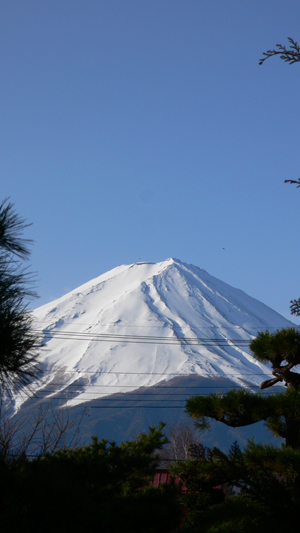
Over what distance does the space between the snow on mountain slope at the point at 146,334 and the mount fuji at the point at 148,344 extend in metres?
0.30

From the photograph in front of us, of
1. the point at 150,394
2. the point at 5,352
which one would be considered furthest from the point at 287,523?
the point at 150,394

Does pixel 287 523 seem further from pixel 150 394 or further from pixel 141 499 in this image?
pixel 150 394

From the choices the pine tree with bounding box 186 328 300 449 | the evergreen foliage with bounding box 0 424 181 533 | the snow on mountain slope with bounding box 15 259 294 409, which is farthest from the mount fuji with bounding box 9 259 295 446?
the evergreen foliage with bounding box 0 424 181 533

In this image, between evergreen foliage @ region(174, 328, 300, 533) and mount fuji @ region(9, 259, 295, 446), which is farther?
mount fuji @ region(9, 259, 295, 446)

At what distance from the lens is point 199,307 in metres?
171

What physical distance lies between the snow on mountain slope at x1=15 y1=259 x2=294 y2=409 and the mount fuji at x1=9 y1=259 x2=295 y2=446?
1.00 feet

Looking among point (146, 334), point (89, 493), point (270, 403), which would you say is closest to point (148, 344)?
point (146, 334)

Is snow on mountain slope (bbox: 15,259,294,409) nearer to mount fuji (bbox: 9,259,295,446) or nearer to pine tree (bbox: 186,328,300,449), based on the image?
mount fuji (bbox: 9,259,295,446)

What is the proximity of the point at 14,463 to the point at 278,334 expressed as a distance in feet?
14.8

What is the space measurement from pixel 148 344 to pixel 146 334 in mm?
11554

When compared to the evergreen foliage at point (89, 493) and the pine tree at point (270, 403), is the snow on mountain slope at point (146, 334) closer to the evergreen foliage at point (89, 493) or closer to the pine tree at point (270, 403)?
the pine tree at point (270, 403)

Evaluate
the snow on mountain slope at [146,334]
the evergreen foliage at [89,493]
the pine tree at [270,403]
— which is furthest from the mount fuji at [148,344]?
the evergreen foliage at [89,493]

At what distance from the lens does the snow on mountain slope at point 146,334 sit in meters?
144

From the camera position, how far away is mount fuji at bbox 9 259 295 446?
139 meters
